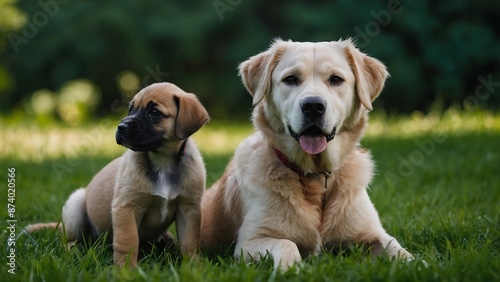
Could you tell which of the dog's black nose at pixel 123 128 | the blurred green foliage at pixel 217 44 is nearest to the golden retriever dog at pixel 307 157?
the dog's black nose at pixel 123 128

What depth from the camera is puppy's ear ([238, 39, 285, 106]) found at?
3.95 meters

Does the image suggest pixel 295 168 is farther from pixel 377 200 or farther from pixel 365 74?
pixel 377 200

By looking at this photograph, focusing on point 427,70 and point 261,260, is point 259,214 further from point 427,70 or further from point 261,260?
point 427,70

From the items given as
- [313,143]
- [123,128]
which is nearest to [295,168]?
[313,143]

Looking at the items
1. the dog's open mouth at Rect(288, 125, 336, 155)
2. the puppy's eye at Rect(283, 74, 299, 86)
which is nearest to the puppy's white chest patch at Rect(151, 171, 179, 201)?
the dog's open mouth at Rect(288, 125, 336, 155)

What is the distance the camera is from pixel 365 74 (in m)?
4.00

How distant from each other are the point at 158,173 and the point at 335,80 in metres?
1.19

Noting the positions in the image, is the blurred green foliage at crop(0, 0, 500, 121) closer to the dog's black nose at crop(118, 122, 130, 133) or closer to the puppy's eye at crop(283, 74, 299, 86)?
the puppy's eye at crop(283, 74, 299, 86)

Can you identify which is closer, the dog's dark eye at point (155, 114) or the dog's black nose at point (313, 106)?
the dog's black nose at point (313, 106)

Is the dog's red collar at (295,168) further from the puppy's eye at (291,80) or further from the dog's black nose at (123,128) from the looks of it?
the dog's black nose at (123,128)

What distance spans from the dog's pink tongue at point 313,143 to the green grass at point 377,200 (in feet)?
1.85

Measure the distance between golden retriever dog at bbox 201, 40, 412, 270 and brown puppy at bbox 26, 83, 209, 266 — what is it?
31 cm

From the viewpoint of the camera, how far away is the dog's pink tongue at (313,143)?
3.69 m

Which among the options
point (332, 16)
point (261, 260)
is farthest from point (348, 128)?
point (332, 16)
